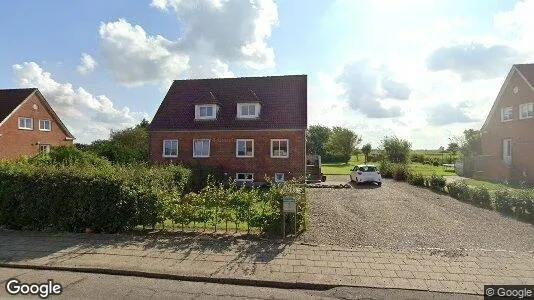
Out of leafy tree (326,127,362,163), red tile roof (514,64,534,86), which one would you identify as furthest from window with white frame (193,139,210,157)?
leafy tree (326,127,362,163)

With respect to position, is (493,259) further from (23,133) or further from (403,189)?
(23,133)

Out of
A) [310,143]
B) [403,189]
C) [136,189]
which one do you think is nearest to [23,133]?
[136,189]

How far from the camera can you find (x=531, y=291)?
6281 millimetres

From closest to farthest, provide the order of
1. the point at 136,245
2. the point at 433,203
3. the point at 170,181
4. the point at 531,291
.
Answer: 1. the point at 531,291
2. the point at 136,245
3. the point at 170,181
4. the point at 433,203

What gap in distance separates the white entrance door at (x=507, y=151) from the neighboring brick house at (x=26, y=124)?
137 feet

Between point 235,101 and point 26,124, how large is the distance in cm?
2155

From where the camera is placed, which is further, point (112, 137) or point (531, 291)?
point (112, 137)

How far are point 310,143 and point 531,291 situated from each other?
6922 centimetres

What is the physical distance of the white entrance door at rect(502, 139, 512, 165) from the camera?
2877cm

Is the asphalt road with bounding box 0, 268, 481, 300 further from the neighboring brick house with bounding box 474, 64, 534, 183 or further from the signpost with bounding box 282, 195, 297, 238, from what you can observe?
the neighboring brick house with bounding box 474, 64, 534, 183

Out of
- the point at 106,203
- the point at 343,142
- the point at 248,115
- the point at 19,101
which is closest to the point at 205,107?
the point at 248,115

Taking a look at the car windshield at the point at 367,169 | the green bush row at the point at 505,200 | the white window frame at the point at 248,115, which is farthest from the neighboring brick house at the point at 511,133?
the white window frame at the point at 248,115

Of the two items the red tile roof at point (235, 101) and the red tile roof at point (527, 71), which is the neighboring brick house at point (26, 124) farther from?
the red tile roof at point (527, 71)

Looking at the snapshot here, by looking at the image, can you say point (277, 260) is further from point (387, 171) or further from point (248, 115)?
point (387, 171)
